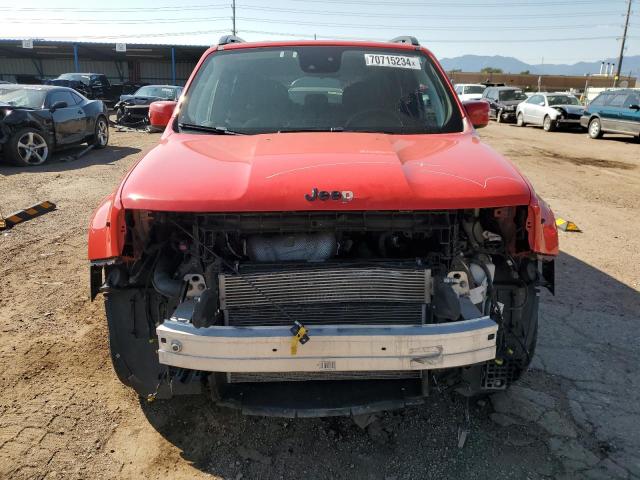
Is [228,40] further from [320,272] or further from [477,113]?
[320,272]

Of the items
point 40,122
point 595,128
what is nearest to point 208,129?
point 40,122

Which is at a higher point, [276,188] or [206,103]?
[206,103]

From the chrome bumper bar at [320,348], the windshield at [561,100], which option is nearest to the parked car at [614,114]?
the windshield at [561,100]

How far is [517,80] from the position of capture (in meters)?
54.2

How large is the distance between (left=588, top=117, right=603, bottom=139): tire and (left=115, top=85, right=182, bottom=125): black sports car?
14.3m

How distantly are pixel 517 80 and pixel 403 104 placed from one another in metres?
56.4

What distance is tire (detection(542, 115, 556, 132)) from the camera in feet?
68.0

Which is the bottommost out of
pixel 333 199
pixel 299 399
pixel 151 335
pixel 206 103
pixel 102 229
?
pixel 299 399

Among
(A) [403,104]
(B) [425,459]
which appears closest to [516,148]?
(A) [403,104]

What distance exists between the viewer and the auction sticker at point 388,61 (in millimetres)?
3877

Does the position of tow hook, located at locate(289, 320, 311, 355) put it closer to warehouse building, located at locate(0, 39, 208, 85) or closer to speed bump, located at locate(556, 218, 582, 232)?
speed bump, located at locate(556, 218, 582, 232)

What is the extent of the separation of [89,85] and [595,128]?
72.3 feet

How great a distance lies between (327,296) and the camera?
2.44 m

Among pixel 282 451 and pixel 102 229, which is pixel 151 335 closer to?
pixel 102 229
